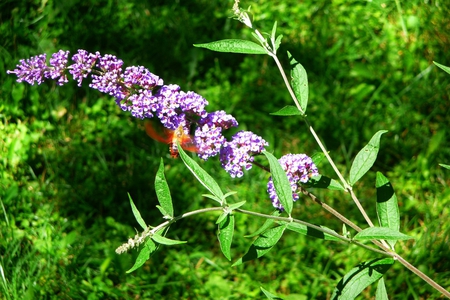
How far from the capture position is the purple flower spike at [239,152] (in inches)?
75.7

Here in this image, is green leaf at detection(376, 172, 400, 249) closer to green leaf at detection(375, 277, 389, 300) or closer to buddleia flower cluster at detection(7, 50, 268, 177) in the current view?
green leaf at detection(375, 277, 389, 300)

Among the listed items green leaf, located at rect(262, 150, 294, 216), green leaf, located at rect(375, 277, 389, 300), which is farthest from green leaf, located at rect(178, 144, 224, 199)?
green leaf, located at rect(375, 277, 389, 300)

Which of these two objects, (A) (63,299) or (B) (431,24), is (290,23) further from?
(A) (63,299)

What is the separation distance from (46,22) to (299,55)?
1844mm

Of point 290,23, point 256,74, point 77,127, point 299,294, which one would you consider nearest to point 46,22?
point 77,127

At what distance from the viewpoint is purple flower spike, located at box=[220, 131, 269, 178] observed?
192 cm

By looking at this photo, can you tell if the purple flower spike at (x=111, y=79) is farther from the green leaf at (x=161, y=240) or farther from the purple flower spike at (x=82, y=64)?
the green leaf at (x=161, y=240)

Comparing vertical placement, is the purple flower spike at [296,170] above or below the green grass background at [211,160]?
above

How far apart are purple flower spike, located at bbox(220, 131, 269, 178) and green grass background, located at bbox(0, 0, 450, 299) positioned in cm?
147

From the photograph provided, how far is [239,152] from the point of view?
192cm

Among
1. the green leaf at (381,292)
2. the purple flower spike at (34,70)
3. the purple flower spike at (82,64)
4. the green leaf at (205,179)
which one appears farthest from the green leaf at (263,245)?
the purple flower spike at (34,70)

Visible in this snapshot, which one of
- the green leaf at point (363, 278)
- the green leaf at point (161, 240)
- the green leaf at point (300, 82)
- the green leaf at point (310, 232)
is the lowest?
the green leaf at point (363, 278)

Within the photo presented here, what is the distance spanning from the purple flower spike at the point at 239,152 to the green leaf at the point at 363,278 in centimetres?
57

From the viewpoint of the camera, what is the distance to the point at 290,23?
4.35m
